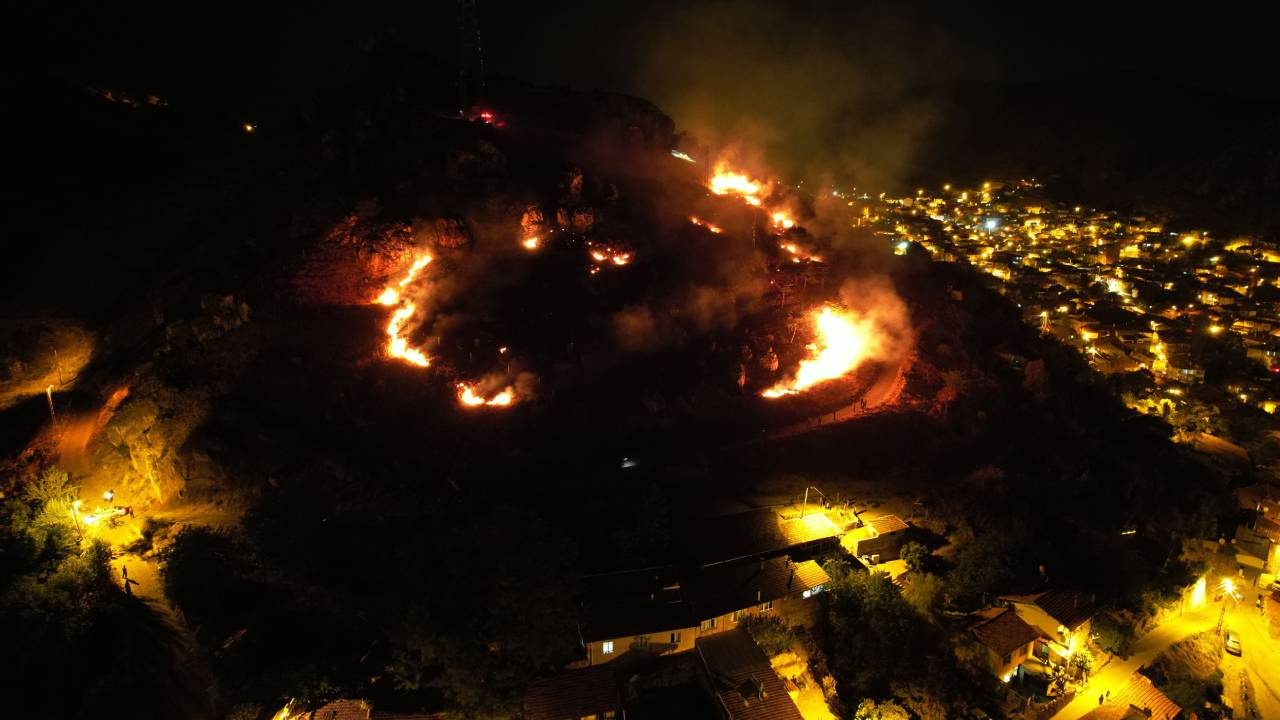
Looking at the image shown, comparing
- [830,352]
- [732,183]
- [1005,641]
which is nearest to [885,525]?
[1005,641]

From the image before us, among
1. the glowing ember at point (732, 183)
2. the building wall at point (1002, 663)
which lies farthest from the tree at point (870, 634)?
the glowing ember at point (732, 183)

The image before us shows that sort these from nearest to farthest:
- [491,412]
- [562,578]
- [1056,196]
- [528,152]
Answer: [562,578] < [491,412] < [528,152] < [1056,196]

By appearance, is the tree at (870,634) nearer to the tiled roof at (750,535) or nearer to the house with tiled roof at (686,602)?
the house with tiled roof at (686,602)

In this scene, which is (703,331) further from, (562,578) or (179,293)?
(179,293)

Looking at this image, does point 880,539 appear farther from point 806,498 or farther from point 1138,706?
point 1138,706

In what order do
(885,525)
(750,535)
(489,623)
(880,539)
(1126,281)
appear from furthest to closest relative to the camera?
(1126,281), (885,525), (880,539), (750,535), (489,623)

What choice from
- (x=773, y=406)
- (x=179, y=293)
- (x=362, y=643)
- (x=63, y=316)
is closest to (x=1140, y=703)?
(x=773, y=406)
